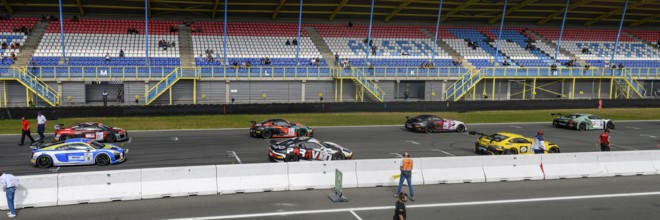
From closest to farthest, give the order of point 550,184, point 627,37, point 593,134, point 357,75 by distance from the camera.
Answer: point 550,184 < point 593,134 < point 357,75 < point 627,37

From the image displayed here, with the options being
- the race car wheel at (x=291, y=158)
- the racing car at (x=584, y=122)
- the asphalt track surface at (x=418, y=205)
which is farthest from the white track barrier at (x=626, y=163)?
the racing car at (x=584, y=122)

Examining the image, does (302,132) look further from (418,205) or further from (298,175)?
(418,205)

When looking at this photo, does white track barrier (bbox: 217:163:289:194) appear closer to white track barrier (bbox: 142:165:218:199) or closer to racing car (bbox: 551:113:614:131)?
white track barrier (bbox: 142:165:218:199)

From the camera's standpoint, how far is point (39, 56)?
37.8 metres

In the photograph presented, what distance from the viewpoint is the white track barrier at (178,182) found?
14.1 m

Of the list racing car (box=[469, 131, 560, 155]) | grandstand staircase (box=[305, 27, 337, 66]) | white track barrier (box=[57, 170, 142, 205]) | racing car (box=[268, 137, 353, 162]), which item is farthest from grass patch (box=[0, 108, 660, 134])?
white track barrier (box=[57, 170, 142, 205])

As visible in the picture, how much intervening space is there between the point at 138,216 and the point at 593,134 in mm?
25343

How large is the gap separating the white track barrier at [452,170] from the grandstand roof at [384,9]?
29874 mm

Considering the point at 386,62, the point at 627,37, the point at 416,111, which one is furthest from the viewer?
the point at 627,37

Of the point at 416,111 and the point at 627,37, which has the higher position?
the point at 627,37

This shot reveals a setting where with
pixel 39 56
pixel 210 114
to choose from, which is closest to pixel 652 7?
pixel 210 114

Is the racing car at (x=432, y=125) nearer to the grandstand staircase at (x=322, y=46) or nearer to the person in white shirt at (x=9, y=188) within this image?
the grandstand staircase at (x=322, y=46)

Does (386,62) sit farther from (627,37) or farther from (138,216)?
(138,216)

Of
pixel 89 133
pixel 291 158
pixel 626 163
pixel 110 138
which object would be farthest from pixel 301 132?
pixel 626 163
